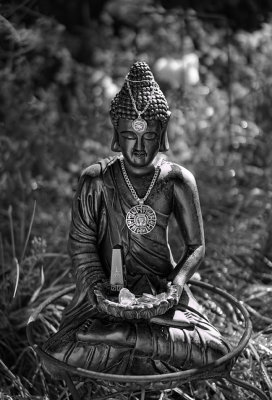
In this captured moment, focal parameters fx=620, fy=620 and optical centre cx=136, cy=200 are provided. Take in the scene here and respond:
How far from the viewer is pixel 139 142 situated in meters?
1.75

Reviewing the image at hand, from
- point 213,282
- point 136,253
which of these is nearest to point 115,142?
point 136,253

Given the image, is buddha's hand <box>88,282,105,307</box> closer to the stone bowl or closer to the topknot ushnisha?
the stone bowl

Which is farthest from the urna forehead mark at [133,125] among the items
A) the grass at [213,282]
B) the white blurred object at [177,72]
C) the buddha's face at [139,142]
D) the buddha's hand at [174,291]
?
the white blurred object at [177,72]

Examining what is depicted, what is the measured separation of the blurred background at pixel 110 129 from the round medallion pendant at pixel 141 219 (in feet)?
1.97

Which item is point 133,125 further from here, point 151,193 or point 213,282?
point 213,282

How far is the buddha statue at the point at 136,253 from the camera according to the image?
167 centimetres

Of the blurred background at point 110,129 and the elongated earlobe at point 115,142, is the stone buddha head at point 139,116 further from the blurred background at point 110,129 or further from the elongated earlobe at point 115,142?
the blurred background at point 110,129

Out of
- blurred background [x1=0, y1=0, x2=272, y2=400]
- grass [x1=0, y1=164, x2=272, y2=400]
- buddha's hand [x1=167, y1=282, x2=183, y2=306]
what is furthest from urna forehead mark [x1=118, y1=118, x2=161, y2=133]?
grass [x1=0, y1=164, x2=272, y2=400]

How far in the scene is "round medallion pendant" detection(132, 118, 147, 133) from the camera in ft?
5.65

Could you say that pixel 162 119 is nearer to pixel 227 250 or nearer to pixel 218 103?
pixel 227 250

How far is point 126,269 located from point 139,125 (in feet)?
1.42

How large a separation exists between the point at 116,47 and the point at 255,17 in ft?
3.42

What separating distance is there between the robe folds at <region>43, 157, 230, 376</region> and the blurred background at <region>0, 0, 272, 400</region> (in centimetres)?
47

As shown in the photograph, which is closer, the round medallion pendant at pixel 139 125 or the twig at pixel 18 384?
the round medallion pendant at pixel 139 125
